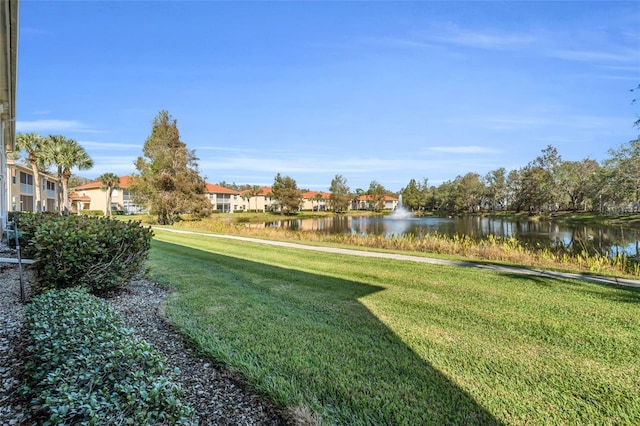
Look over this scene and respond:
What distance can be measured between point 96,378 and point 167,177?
107 ft

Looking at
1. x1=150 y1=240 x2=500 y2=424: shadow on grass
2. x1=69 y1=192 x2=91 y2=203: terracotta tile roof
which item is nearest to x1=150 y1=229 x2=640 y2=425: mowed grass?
x1=150 y1=240 x2=500 y2=424: shadow on grass

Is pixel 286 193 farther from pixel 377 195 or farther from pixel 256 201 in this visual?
pixel 377 195

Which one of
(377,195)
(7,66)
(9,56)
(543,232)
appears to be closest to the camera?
(9,56)

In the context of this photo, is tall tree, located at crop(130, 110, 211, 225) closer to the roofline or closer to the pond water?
the pond water

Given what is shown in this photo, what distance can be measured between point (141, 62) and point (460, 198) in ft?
227

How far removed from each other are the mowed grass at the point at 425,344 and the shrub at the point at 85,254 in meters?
0.98

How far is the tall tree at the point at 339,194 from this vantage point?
77500mm

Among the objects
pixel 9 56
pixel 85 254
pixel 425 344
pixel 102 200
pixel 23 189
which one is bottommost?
pixel 425 344

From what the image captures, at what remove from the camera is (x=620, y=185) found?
35312mm

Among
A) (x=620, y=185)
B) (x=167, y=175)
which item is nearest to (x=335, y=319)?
(x=167, y=175)

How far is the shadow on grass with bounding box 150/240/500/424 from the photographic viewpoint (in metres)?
2.42

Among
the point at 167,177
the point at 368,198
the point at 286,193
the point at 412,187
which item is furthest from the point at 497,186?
the point at 167,177

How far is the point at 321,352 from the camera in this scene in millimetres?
3258

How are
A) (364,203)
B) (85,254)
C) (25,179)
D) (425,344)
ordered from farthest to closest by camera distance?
(364,203), (25,179), (85,254), (425,344)
